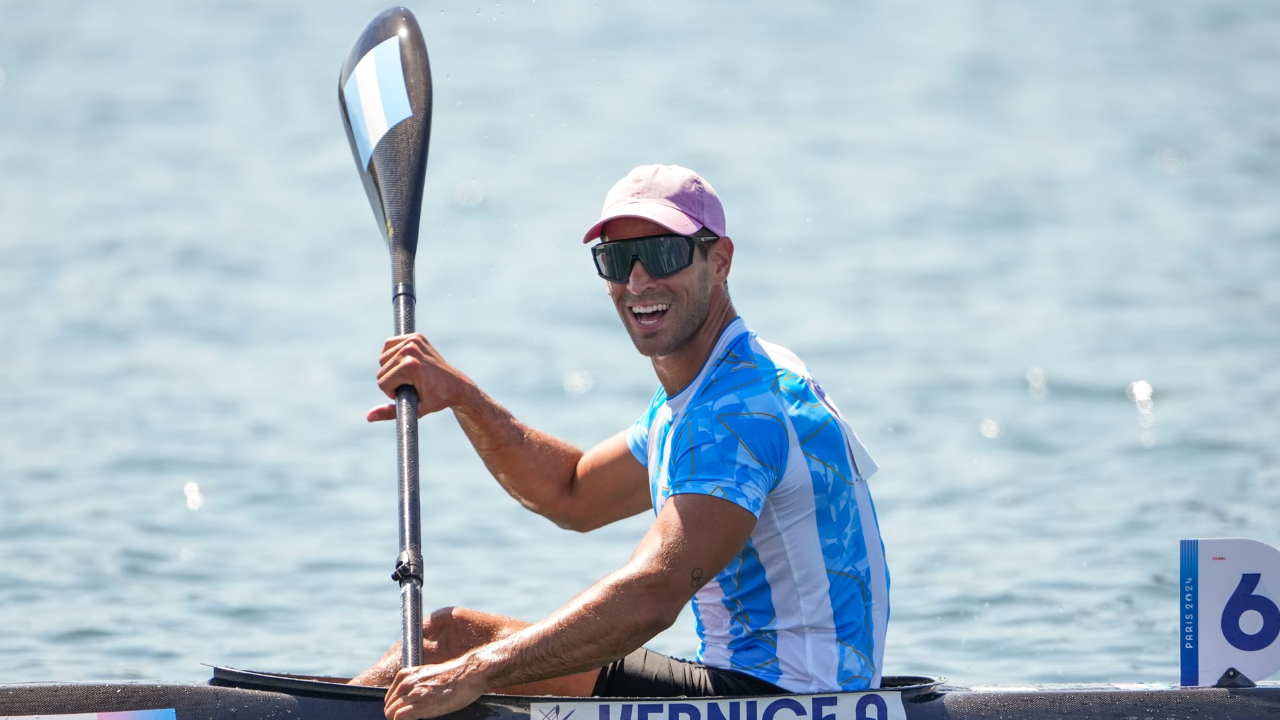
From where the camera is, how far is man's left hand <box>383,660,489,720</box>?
332 centimetres

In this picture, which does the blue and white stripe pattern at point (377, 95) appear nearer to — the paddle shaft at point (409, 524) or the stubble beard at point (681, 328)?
the paddle shaft at point (409, 524)

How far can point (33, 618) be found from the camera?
7086 mm

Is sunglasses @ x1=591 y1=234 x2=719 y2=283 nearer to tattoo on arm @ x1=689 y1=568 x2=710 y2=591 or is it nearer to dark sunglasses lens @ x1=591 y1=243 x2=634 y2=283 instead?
dark sunglasses lens @ x1=591 y1=243 x2=634 y2=283

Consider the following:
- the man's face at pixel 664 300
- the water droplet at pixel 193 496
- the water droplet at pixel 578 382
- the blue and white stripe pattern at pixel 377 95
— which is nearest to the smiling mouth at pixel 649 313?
the man's face at pixel 664 300

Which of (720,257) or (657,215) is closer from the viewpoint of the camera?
(657,215)

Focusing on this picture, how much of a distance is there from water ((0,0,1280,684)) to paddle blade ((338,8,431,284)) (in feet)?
7.63

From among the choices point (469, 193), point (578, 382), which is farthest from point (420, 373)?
point (469, 193)

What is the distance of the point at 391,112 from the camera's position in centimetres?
521

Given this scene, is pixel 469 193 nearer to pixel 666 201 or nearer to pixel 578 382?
pixel 578 382

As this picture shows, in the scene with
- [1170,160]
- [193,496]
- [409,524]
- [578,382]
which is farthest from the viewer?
[1170,160]

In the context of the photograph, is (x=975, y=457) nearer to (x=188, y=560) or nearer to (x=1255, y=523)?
(x=1255, y=523)

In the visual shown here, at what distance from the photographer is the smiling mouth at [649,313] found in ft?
11.6

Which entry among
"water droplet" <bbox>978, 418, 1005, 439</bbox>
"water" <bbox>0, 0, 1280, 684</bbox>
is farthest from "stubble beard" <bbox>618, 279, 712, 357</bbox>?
"water droplet" <bbox>978, 418, 1005, 439</bbox>

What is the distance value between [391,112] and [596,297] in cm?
784
